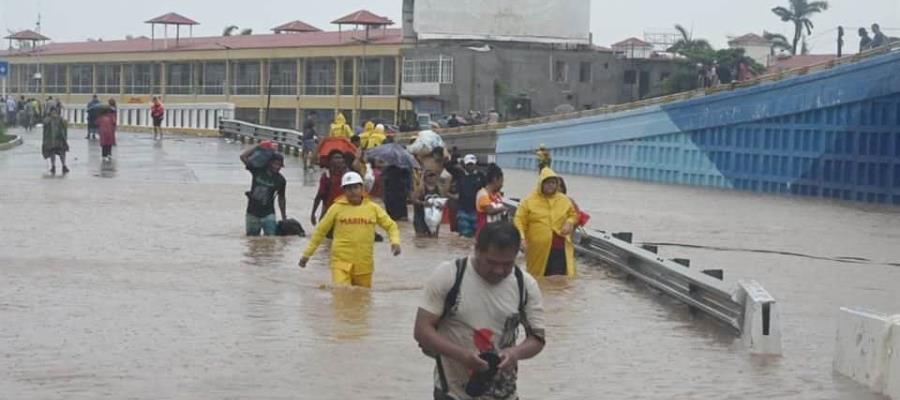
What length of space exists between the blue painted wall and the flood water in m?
9.02

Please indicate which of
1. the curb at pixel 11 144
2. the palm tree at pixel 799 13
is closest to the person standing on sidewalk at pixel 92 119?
the curb at pixel 11 144

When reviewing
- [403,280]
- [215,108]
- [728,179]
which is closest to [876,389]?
[403,280]

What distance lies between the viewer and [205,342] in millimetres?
12461

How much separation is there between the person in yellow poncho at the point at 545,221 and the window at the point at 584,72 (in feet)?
181

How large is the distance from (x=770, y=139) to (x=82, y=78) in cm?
5950

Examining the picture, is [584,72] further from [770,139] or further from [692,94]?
[770,139]

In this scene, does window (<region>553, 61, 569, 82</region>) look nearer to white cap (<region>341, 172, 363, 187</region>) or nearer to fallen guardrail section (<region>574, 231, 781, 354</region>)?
fallen guardrail section (<region>574, 231, 781, 354</region>)

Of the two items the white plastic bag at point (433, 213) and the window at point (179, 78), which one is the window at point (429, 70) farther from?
the white plastic bag at point (433, 213)

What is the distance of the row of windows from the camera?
7406 centimetres

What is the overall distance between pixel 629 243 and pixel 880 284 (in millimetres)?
3320

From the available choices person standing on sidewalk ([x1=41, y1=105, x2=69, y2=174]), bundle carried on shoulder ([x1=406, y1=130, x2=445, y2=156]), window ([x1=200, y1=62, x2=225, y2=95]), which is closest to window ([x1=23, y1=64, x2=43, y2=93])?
window ([x1=200, y1=62, x2=225, y2=95])

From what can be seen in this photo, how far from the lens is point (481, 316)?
714cm

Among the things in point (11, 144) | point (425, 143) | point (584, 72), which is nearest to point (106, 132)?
point (11, 144)

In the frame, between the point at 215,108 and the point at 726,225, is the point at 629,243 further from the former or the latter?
the point at 215,108
